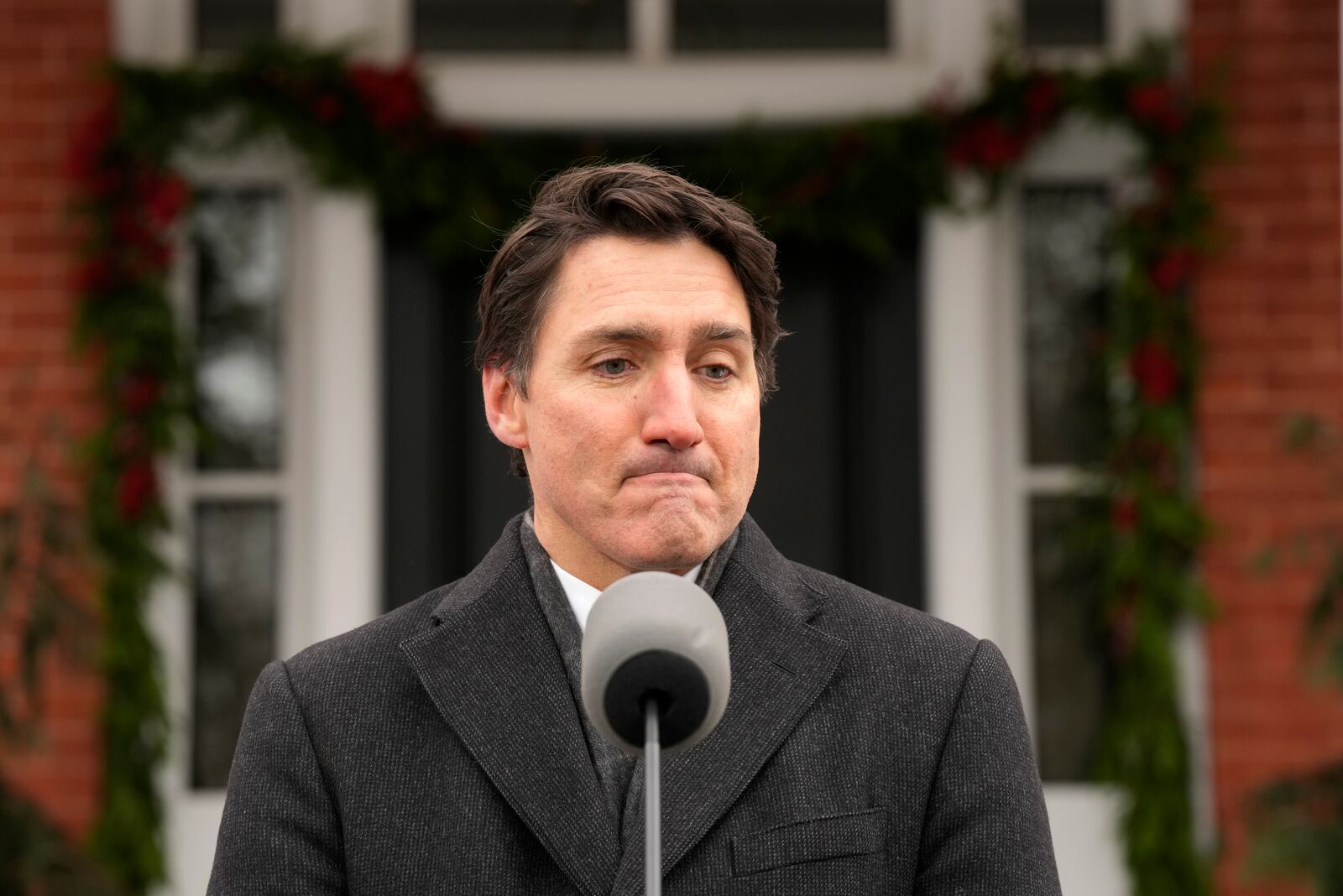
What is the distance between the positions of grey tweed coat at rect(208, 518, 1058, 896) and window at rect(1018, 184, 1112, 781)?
3.14m

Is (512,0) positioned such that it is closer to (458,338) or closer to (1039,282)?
(458,338)

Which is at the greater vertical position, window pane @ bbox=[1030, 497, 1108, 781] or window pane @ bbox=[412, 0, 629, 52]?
window pane @ bbox=[412, 0, 629, 52]

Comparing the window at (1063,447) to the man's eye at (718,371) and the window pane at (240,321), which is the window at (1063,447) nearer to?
the window pane at (240,321)

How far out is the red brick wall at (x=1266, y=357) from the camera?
495cm

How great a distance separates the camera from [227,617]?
17.0 feet

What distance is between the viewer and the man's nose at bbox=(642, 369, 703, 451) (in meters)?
1.91

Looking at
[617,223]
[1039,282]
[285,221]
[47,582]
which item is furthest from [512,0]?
[617,223]

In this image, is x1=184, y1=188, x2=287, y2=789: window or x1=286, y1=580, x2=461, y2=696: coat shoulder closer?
x1=286, y1=580, x2=461, y2=696: coat shoulder

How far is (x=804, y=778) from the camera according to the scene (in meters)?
1.99

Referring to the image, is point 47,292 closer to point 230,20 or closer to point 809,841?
point 230,20

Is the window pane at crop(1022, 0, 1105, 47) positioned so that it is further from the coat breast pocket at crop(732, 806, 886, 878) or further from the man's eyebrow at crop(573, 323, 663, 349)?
the coat breast pocket at crop(732, 806, 886, 878)

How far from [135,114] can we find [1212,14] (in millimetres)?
3037

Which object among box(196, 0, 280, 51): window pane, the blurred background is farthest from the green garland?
box(196, 0, 280, 51): window pane


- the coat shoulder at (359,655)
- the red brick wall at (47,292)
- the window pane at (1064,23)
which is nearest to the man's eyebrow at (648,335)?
the coat shoulder at (359,655)
